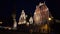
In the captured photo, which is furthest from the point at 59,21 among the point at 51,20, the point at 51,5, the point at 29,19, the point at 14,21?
the point at 14,21

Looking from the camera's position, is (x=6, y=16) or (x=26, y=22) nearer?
(x=6, y=16)

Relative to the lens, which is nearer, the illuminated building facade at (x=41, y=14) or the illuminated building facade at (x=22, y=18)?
the illuminated building facade at (x=41, y=14)

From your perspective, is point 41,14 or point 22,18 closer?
point 41,14

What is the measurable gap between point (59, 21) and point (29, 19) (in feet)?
8.62

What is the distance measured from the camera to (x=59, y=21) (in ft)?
26.7

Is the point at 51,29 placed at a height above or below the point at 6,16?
below

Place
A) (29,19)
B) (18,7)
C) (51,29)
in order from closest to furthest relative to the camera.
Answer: (51,29) < (18,7) < (29,19)

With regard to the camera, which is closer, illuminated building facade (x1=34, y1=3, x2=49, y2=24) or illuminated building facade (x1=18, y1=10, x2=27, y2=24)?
illuminated building facade (x1=34, y1=3, x2=49, y2=24)

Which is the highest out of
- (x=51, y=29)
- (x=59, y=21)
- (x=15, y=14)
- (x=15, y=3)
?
(x=15, y=3)

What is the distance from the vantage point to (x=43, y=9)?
30.9ft

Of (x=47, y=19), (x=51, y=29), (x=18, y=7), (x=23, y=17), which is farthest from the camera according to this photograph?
(x=23, y=17)

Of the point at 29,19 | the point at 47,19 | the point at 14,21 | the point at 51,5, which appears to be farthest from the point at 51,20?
the point at 14,21

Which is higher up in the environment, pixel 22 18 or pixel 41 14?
pixel 41 14

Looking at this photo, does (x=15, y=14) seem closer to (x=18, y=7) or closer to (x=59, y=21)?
(x=18, y=7)
